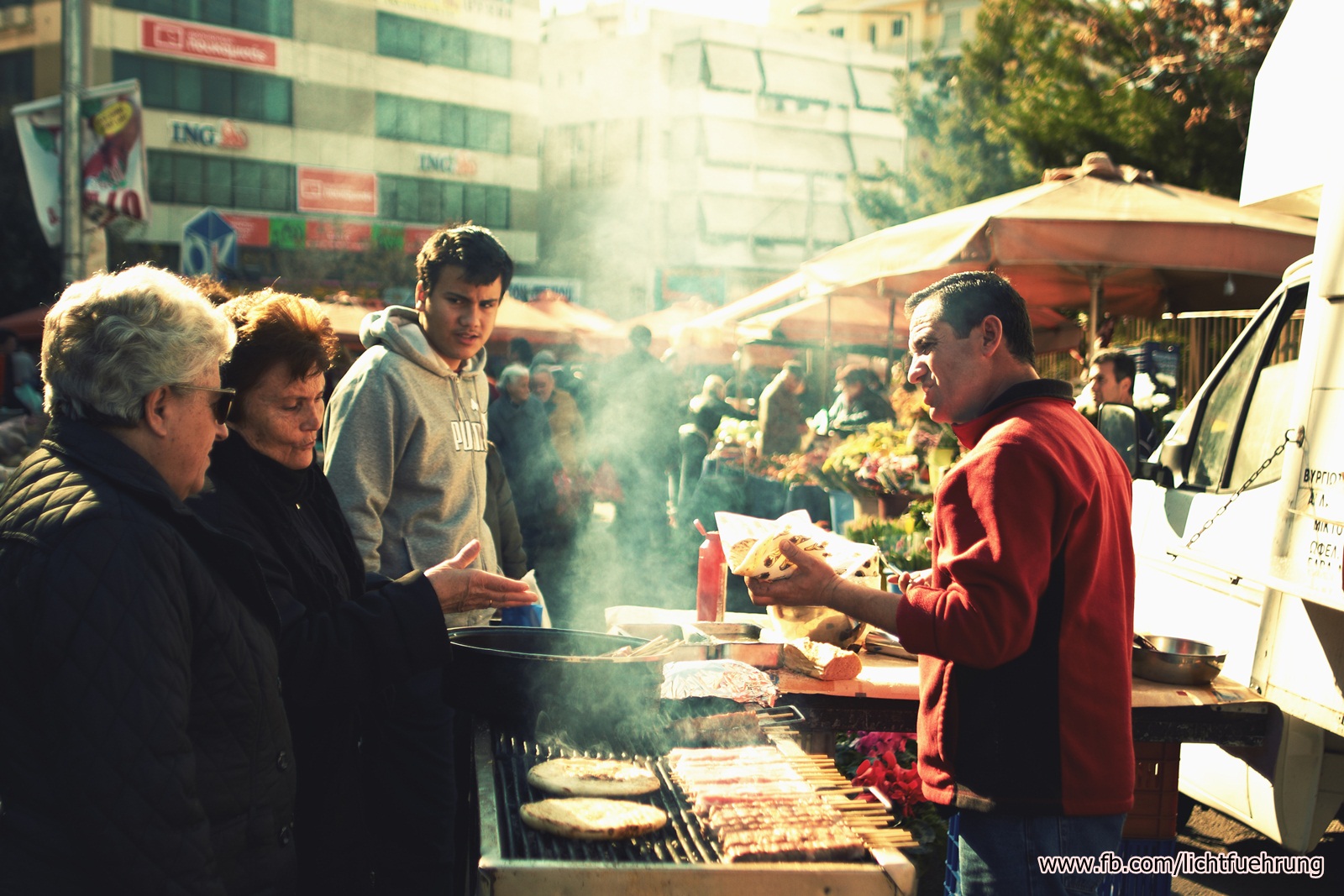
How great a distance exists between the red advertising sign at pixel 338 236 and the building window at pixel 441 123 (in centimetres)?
373

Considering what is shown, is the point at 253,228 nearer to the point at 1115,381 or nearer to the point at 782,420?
the point at 782,420

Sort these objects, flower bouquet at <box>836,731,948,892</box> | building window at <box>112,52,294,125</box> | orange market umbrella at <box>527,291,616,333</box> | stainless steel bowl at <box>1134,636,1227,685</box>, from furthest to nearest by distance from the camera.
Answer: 1. building window at <box>112,52,294,125</box>
2. orange market umbrella at <box>527,291,616,333</box>
3. flower bouquet at <box>836,731,948,892</box>
4. stainless steel bowl at <box>1134,636,1227,685</box>

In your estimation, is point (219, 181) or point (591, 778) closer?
point (591, 778)

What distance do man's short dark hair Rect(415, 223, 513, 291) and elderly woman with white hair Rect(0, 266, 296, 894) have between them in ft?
4.82

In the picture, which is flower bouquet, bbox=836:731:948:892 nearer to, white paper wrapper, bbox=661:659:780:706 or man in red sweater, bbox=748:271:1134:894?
white paper wrapper, bbox=661:659:780:706

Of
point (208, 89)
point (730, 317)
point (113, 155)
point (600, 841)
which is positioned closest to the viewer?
point (600, 841)

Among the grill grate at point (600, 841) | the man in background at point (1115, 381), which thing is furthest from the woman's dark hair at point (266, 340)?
the man in background at point (1115, 381)

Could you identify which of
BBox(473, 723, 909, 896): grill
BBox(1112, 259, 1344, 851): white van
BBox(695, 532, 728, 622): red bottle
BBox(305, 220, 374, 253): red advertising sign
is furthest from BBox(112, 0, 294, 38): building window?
BBox(473, 723, 909, 896): grill

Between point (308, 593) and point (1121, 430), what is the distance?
4.10m

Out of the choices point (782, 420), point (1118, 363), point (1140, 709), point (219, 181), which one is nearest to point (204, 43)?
point (219, 181)

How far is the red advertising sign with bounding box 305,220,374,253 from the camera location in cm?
3462

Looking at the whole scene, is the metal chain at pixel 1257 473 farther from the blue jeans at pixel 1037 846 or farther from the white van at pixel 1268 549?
the blue jeans at pixel 1037 846

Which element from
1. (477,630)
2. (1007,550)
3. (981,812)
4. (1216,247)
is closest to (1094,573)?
(1007,550)

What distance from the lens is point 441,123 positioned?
37750 millimetres
